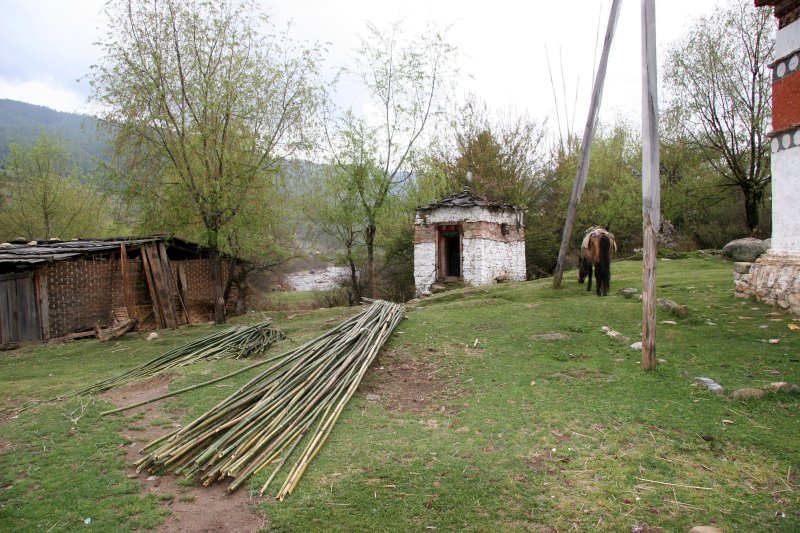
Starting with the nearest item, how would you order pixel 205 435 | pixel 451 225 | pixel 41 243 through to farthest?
pixel 205 435 → pixel 41 243 → pixel 451 225

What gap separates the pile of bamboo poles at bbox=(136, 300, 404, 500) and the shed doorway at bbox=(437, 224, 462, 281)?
11148 mm

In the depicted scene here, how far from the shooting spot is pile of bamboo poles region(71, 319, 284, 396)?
6.11m

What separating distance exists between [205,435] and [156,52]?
1006 centimetres

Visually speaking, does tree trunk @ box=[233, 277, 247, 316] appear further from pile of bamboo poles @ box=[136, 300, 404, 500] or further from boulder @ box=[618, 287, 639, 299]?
boulder @ box=[618, 287, 639, 299]

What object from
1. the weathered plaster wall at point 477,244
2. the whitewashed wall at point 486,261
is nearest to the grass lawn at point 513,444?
the whitewashed wall at point 486,261

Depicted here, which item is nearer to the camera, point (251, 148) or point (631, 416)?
point (631, 416)

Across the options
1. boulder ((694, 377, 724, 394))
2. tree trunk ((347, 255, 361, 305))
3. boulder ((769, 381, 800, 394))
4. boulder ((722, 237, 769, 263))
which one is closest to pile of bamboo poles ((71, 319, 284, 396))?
boulder ((694, 377, 724, 394))

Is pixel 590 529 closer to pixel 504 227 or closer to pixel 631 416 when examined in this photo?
pixel 631 416

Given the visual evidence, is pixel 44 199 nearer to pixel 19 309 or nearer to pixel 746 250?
pixel 19 309

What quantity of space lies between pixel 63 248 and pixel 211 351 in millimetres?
8514

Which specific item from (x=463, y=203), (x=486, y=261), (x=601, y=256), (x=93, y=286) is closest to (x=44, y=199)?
Result: (x=93, y=286)

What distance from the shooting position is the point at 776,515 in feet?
9.13

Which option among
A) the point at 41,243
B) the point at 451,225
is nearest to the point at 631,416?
the point at 451,225

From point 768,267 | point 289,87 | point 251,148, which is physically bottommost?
point 768,267
